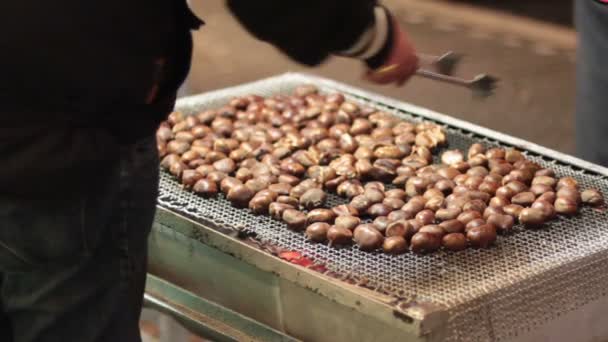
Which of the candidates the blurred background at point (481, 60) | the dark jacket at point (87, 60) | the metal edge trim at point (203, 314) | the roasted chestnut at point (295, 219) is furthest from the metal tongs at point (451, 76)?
the blurred background at point (481, 60)

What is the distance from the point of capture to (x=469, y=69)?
3.66 meters

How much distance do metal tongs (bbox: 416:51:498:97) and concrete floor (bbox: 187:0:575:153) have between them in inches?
77.8

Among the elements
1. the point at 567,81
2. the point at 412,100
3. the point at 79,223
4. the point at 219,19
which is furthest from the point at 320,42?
the point at 219,19

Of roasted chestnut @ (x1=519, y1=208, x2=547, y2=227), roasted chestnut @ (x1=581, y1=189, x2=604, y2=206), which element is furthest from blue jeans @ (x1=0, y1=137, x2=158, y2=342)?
roasted chestnut @ (x1=581, y1=189, x2=604, y2=206)

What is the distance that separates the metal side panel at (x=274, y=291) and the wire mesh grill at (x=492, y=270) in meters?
0.03

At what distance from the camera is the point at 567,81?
12.2 feet

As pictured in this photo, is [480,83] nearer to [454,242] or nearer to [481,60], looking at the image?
[454,242]

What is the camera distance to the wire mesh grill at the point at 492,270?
3.63 ft

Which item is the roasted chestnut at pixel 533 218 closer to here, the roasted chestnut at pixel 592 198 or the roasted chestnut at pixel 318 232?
the roasted chestnut at pixel 592 198

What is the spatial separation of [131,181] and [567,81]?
2.86m

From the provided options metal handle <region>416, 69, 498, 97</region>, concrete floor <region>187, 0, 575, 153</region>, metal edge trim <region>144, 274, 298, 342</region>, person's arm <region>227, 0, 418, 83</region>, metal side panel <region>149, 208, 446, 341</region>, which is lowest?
concrete floor <region>187, 0, 575, 153</region>

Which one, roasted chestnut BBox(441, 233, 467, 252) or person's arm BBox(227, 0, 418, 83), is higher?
person's arm BBox(227, 0, 418, 83)

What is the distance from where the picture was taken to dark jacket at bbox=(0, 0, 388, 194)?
1004mm

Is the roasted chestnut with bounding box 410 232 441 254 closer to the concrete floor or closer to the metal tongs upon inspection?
the metal tongs
